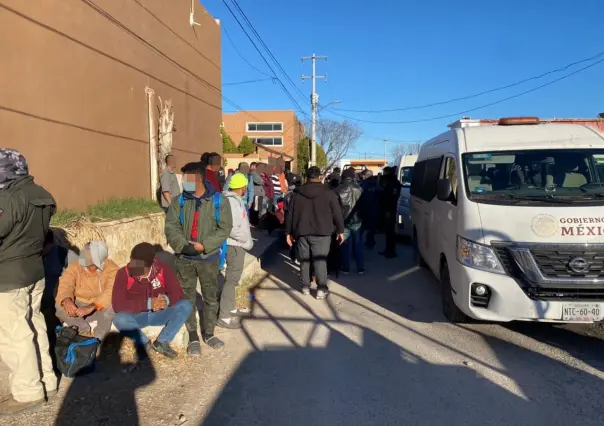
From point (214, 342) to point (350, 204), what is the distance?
391 cm

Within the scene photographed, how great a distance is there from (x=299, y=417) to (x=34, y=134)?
5597 millimetres

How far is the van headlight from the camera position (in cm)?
467

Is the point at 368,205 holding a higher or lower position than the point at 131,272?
higher

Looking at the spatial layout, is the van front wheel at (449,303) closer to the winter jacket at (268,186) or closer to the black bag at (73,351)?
the black bag at (73,351)

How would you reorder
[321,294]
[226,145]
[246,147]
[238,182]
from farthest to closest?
[246,147] → [226,145] → [321,294] → [238,182]

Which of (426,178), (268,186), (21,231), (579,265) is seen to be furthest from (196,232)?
(268,186)

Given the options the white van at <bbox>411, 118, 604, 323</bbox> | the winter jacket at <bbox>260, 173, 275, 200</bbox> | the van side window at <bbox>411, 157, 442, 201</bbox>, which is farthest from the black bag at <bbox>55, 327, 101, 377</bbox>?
the winter jacket at <bbox>260, 173, 275, 200</bbox>

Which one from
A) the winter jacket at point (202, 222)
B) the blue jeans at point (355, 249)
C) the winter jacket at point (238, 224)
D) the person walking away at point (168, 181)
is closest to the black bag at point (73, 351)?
the winter jacket at point (202, 222)

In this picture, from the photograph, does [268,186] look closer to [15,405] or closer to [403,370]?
[403,370]

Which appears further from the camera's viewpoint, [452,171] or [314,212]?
[314,212]

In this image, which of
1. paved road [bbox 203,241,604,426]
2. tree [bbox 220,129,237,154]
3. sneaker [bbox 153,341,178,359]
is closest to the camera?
paved road [bbox 203,241,604,426]

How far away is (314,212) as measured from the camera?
6703 mm

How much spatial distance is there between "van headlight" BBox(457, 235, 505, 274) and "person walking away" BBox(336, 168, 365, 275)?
3.29 metres

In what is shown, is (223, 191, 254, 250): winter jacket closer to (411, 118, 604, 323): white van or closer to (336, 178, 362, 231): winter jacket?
(411, 118, 604, 323): white van
